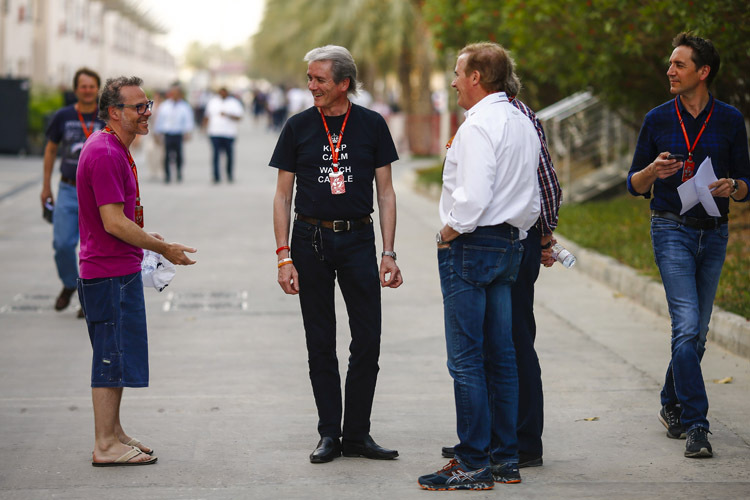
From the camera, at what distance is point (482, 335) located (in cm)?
478

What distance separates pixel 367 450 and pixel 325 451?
207 mm

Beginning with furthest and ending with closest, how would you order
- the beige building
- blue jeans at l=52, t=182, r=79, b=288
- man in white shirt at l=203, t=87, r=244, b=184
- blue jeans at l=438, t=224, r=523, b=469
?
the beige building
man in white shirt at l=203, t=87, r=244, b=184
blue jeans at l=52, t=182, r=79, b=288
blue jeans at l=438, t=224, r=523, b=469

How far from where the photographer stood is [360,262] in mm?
5203

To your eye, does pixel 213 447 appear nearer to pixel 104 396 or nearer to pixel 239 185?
pixel 104 396

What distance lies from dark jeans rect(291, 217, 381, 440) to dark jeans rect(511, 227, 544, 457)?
67 cm

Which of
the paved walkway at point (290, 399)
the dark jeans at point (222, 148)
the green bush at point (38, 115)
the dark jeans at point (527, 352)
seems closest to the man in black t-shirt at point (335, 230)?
the paved walkway at point (290, 399)

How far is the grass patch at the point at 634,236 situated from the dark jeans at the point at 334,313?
3742 mm

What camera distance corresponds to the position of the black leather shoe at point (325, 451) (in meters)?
5.25

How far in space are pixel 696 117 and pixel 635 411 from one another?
174 centimetres

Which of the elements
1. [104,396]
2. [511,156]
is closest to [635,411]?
[511,156]

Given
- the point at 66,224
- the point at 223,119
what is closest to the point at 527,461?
the point at 66,224

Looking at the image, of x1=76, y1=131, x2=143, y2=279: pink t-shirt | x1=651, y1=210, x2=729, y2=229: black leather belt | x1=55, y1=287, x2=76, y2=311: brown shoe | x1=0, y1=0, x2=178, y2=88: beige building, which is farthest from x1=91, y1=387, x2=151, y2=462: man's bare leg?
x1=0, y1=0, x2=178, y2=88: beige building

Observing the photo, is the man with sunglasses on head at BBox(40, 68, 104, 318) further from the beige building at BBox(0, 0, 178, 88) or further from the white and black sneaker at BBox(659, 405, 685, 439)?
the beige building at BBox(0, 0, 178, 88)

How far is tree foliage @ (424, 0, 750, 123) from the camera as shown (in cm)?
963
